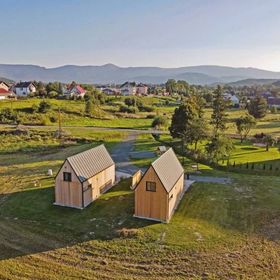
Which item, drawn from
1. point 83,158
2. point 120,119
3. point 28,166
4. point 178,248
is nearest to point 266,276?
point 178,248

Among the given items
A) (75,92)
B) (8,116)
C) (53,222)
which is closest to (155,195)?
(53,222)

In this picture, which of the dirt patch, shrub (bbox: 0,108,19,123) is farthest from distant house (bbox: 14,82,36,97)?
the dirt patch

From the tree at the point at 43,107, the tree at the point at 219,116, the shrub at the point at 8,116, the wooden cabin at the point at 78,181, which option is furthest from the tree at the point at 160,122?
the wooden cabin at the point at 78,181

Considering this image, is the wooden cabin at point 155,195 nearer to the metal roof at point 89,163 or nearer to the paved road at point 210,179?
the metal roof at point 89,163

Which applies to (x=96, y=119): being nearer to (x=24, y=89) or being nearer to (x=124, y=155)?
(x=124, y=155)

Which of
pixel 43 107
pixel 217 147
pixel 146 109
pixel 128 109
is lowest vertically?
pixel 217 147

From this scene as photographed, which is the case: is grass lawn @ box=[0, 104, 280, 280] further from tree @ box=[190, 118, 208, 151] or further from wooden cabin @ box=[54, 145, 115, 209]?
tree @ box=[190, 118, 208, 151]
